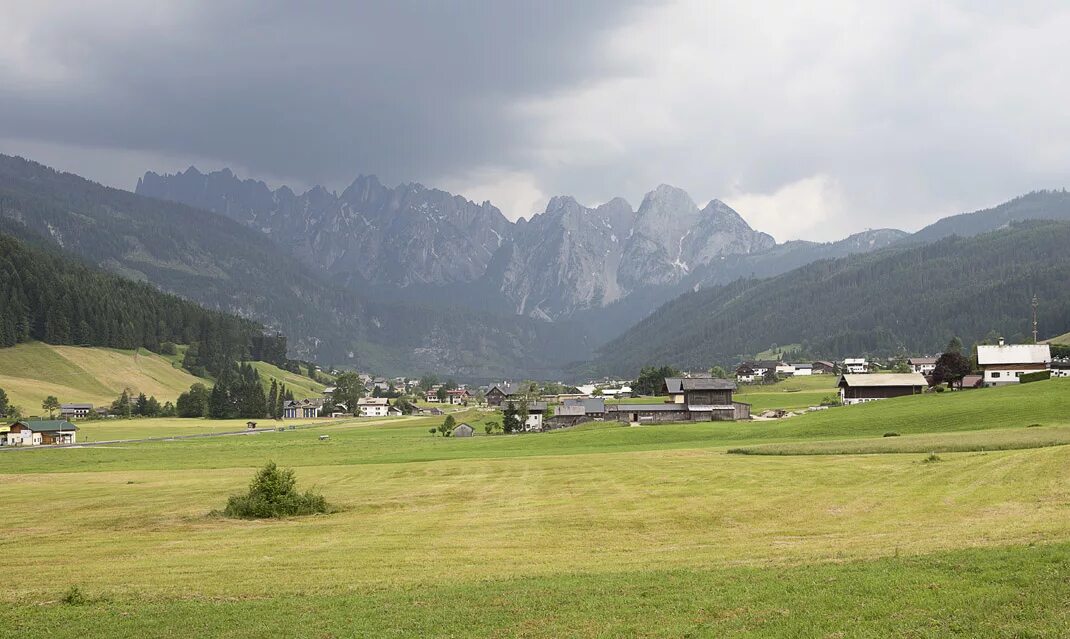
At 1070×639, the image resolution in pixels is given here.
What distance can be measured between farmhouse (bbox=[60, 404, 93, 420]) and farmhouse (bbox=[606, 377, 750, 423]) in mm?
118389

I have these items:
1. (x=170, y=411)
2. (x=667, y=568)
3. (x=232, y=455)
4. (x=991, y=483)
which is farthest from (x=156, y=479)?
(x=170, y=411)

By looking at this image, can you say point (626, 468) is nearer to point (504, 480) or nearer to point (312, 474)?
point (504, 480)

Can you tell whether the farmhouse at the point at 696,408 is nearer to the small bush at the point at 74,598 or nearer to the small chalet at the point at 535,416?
the small chalet at the point at 535,416

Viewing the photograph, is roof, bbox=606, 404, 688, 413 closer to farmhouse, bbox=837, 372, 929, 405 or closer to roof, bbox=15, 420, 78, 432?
farmhouse, bbox=837, 372, 929, 405

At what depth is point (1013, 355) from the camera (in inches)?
5221

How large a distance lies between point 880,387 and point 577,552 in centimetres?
12330

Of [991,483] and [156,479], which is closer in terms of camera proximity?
[991,483]

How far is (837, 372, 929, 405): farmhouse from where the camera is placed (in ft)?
458

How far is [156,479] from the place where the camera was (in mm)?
65812

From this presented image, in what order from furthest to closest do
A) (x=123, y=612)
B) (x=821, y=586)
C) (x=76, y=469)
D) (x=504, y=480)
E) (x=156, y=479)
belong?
(x=76, y=469)
(x=156, y=479)
(x=504, y=480)
(x=123, y=612)
(x=821, y=586)

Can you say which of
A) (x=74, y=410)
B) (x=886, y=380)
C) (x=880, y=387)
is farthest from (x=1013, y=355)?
(x=74, y=410)

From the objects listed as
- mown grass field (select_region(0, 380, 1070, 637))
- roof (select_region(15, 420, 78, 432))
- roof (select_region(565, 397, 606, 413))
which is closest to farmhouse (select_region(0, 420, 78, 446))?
roof (select_region(15, 420, 78, 432))

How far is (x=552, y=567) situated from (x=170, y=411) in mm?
190213

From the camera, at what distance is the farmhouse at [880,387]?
139500 millimetres
